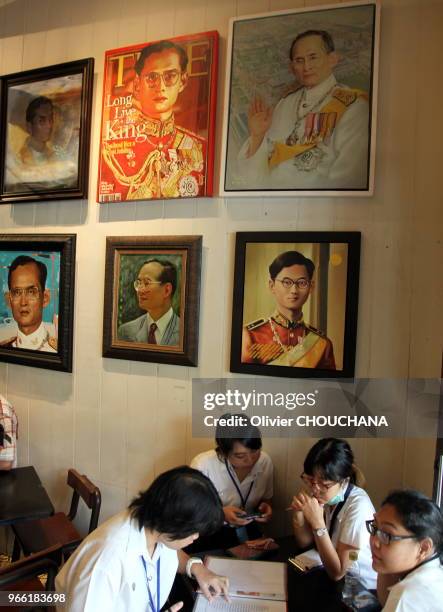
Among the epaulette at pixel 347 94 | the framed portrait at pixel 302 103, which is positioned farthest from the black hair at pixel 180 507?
the epaulette at pixel 347 94

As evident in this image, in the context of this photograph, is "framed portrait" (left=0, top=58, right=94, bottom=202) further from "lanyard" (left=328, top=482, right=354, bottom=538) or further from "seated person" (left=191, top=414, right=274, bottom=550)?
"lanyard" (left=328, top=482, right=354, bottom=538)

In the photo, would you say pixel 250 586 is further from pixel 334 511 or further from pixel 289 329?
pixel 289 329

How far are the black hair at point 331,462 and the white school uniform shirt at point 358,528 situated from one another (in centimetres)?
5

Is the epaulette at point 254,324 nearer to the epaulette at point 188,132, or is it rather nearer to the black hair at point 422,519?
the epaulette at point 188,132

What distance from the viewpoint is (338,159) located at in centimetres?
187

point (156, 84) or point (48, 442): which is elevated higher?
point (156, 84)

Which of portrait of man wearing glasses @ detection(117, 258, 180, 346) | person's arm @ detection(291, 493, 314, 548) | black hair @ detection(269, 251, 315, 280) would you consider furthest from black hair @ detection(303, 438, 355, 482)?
portrait of man wearing glasses @ detection(117, 258, 180, 346)

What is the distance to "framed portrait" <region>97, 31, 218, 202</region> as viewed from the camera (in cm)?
210

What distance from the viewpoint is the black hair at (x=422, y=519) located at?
3.62 feet

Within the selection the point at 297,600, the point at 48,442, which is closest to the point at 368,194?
the point at 297,600

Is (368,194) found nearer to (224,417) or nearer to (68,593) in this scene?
(224,417)

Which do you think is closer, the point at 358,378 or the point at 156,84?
the point at 358,378

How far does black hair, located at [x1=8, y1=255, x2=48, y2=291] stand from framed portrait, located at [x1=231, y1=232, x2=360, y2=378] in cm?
113

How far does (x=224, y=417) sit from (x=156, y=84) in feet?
5.10
